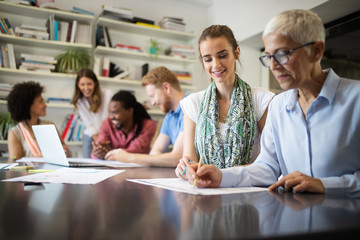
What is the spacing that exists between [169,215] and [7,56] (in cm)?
359

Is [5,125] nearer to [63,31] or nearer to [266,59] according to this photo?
[63,31]

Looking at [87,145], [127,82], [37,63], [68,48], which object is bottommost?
[87,145]

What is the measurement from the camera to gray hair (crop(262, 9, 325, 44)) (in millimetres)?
850

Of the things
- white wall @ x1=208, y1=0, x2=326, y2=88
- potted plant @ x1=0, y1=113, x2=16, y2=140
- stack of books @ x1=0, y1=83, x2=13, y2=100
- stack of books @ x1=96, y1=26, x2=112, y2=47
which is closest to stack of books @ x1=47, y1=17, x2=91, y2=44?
stack of books @ x1=96, y1=26, x2=112, y2=47

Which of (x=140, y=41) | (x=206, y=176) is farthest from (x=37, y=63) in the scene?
(x=206, y=176)

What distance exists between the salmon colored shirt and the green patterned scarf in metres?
1.06

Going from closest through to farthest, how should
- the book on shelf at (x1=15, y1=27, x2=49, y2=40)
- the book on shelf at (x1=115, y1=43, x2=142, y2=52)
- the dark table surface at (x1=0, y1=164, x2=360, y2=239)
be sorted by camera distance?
the dark table surface at (x1=0, y1=164, x2=360, y2=239), the book on shelf at (x1=15, y1=27, x2=49, y2=40), the book on shelf at (x1=115, y1=43, x2=142, y2=52)

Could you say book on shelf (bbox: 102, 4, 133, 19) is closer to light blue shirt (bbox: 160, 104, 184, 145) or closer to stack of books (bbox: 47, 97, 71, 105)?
stack of books (bbox: 47, 97, 71, 105)

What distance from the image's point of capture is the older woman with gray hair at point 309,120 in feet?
2.78

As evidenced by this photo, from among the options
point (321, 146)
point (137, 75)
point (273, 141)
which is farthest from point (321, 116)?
point (137, 75)

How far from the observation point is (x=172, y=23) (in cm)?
414

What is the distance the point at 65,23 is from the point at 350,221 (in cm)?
380

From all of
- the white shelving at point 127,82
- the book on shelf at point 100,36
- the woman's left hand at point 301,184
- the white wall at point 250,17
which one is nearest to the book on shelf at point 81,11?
the book on shelf at point 100,36

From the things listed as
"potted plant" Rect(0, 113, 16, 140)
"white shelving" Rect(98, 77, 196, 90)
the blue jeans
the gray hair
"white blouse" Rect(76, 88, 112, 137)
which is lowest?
the blue jeans
